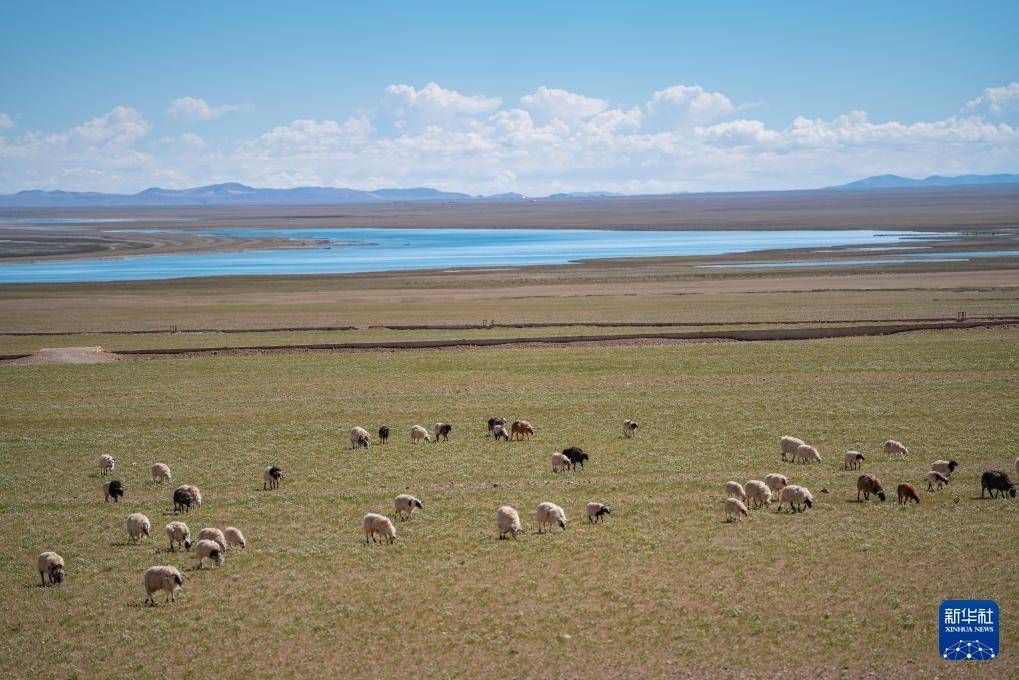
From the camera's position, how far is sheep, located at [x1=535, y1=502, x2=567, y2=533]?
749 inches

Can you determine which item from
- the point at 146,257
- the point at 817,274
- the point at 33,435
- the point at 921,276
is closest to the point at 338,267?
the point at 146,257

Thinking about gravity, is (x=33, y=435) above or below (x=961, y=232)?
below

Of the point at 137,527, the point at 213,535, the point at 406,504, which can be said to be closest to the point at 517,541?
the point at 406,504

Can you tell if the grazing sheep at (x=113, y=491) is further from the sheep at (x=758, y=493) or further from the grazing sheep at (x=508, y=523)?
the sheep at (x=758, y=493)

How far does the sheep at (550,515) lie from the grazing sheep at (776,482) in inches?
219

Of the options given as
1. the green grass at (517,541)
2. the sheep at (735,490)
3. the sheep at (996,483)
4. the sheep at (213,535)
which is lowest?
the green grass at (517,541)

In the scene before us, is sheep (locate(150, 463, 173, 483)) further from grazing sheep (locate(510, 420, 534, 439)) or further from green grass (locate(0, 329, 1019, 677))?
grazing sheep (locate(510, 420, 534, 439))

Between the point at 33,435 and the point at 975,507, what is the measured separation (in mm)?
29302

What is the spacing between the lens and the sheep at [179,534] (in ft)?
59.9

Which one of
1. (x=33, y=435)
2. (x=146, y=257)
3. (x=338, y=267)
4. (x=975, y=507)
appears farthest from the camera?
(x=146, y=257)

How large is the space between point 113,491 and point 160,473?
1962 millimetres

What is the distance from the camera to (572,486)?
22672mm

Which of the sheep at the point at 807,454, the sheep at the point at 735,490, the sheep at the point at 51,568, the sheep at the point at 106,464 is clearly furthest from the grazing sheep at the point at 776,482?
the sheep at the point at 106,464

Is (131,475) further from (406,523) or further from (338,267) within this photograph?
(338,267)
